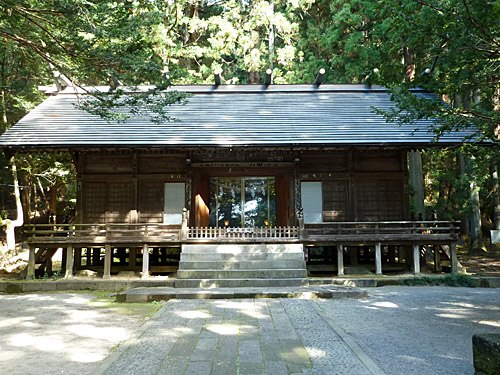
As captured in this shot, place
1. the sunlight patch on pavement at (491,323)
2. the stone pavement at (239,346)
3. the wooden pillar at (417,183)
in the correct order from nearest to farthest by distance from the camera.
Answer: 1. the stone pavement at (239,346)
2. the sunlight patch on pavement at (491,323)
3. the wooden pillar at (417,183)

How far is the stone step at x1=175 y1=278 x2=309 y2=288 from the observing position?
932 cm

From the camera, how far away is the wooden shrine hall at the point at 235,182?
36.7 feet

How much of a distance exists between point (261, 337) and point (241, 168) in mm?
8223

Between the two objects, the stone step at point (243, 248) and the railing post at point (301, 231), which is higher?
the railing post at point (301, 231)

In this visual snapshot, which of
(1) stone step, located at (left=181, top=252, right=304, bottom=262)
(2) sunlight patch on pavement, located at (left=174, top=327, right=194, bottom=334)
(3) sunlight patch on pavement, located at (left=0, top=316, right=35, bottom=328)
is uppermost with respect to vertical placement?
(1) stone step, located at (left=181, top=252, right=304, bottom=262)

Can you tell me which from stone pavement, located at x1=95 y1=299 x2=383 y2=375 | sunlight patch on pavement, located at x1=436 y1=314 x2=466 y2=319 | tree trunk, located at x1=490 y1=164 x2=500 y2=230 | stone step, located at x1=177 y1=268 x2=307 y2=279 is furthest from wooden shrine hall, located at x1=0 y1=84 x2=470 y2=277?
tree trunk, located at x1=490 y1=164 x2=500 y2=230

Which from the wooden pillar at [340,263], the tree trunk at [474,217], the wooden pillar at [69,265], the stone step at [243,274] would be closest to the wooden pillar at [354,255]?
the wooden pillar at [340,263]

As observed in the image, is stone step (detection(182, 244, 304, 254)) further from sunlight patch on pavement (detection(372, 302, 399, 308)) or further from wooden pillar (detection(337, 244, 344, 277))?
sunlight patch on pavement (detection(372, 302, 399, 308))

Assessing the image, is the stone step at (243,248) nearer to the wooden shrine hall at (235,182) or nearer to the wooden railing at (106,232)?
the wooden shrine hall at (235,182)

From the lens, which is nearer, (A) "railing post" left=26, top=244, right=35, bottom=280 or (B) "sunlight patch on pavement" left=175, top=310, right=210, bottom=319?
(B) "sunlight patch on pavement" left=175, top=310, right=210, bottom=319

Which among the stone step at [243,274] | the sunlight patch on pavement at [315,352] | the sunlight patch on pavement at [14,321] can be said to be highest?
the stone step at [243,274]

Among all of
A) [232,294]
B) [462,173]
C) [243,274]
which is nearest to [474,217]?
[462,173]

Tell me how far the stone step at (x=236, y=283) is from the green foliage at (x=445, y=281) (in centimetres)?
326

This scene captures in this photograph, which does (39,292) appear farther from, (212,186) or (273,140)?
(273,140)
